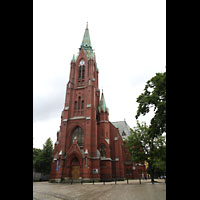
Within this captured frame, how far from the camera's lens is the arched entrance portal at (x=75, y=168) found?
28594 millimetres

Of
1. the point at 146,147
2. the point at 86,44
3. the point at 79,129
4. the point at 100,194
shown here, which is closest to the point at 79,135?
the point at 79,129

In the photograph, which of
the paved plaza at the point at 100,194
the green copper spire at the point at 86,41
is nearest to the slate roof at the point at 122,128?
the green copper spire at the point at 86,41

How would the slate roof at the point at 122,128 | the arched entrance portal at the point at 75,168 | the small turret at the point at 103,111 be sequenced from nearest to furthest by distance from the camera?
1. the arched entrance portal at the point at 75,168
2. the small turret at the point at 103,111
3. the slate roof at the point at 122,128

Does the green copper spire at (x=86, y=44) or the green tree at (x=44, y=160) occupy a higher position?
the green copper spire at (x=86, y=44)

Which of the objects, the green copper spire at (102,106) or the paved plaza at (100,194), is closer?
the paved plaza at (100,194)

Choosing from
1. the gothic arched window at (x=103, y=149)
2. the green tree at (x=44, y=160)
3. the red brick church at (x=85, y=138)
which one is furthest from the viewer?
the green tree at (x=44, y=160)

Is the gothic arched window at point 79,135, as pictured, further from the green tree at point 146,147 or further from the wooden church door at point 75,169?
the green tree at point 146,147

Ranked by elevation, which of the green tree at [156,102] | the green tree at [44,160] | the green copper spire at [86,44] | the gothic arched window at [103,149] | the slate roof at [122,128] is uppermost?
the green copper spire at [86,44]

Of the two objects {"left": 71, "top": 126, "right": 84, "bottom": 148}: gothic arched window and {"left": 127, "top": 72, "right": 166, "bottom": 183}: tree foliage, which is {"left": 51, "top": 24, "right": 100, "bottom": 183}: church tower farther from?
{"left": 127, "top": 72, "right": 166, "bottom": 183}: tree foliage

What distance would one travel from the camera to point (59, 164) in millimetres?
29109

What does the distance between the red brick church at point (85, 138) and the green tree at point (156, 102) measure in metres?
18.1

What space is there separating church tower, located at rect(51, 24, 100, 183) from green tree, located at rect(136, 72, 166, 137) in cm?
1801
